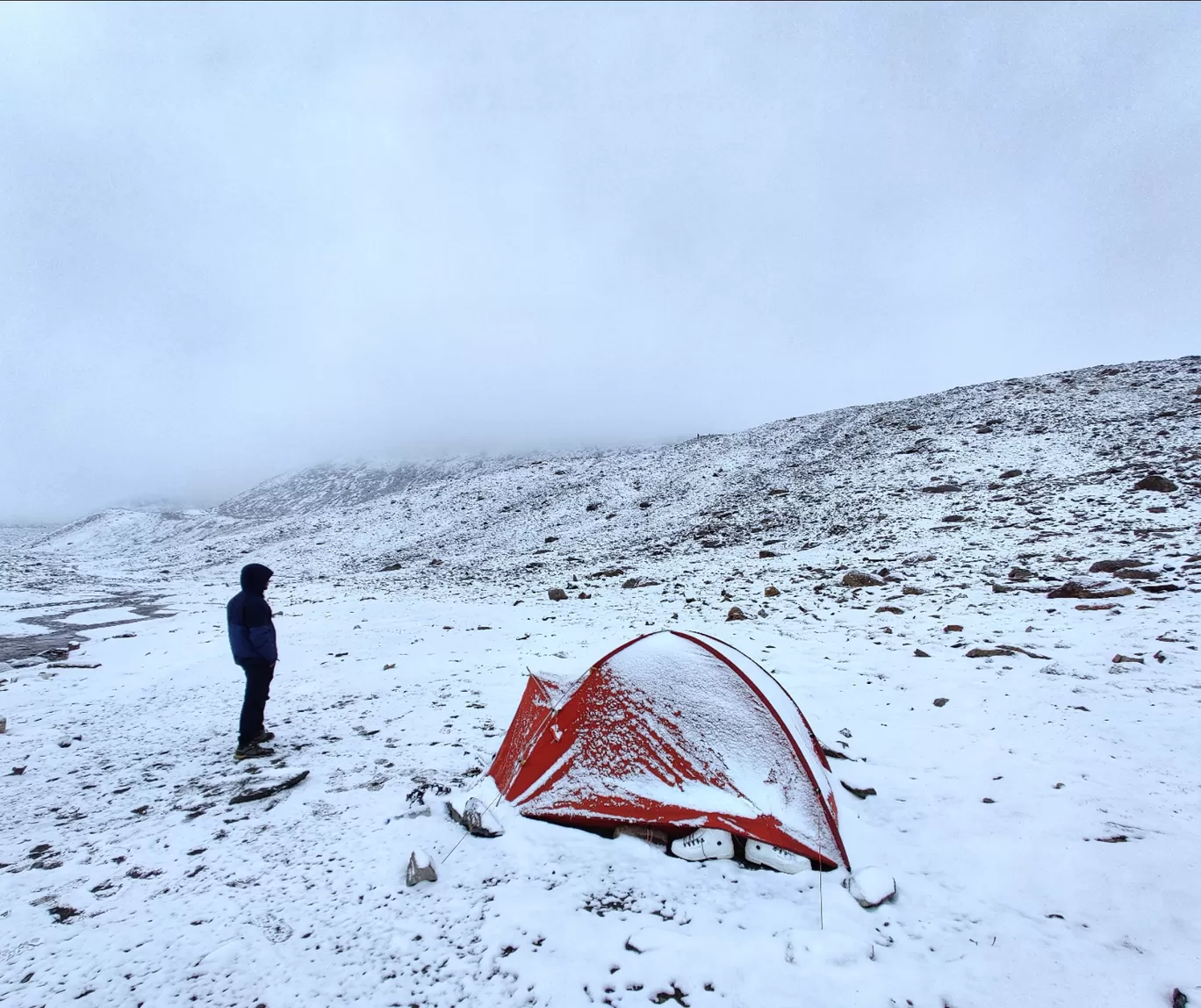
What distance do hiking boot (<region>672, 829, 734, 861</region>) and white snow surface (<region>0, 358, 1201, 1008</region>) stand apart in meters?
0.11

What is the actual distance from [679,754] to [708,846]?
0.72 m

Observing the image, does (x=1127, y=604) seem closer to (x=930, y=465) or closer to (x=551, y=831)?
(x=551, y=831)

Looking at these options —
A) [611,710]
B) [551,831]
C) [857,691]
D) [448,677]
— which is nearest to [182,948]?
[551,831]

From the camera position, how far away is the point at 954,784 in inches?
208

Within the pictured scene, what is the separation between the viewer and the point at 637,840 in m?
4.60

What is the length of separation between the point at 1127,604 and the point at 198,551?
45.5 metres

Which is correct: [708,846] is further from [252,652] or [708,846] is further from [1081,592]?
[1081,592]

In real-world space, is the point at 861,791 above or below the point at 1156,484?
below

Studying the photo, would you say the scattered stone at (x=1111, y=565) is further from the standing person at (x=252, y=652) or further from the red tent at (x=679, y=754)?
the standing person at (x=252, y=652)

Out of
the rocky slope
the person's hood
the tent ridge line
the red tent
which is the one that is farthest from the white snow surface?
the person's hood

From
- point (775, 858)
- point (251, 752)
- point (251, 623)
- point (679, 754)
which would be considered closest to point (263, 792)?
point (251, 752)

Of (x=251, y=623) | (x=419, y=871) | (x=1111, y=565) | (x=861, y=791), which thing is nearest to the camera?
(x=419, y=871)

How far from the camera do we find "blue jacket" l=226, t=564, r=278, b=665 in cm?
650

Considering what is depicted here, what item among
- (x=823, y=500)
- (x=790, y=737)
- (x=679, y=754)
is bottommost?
(x=679, y=754)
